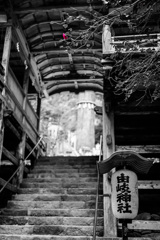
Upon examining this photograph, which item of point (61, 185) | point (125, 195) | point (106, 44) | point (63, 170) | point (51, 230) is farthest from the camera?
point (63, 170)

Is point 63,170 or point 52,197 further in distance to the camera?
point 63,170

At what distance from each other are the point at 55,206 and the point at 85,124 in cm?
1117

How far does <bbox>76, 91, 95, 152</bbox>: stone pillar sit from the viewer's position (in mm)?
18297

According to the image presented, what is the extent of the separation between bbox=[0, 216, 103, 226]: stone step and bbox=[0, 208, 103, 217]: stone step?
0.97 ft

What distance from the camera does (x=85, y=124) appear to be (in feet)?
62.7

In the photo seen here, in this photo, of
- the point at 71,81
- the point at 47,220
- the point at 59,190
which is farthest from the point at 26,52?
the point at 47,220

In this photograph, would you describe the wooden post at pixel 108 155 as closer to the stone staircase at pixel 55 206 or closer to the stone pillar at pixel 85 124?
the stone staircase at pixel 55 206

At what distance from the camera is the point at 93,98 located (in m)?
18.2

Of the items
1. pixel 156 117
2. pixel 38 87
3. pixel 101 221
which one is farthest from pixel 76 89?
A: pixel 101 221

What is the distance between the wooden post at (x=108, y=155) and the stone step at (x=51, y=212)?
0.88 m

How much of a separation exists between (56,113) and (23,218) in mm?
19502

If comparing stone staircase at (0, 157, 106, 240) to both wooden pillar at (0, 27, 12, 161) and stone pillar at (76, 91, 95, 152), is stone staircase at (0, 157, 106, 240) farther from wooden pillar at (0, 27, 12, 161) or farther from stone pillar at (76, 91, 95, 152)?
stone pillar at (76, 91, 95, 152)

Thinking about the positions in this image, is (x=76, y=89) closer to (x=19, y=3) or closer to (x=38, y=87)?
(x=38, y=87)

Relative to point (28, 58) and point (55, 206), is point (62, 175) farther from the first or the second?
point (28, 58)
